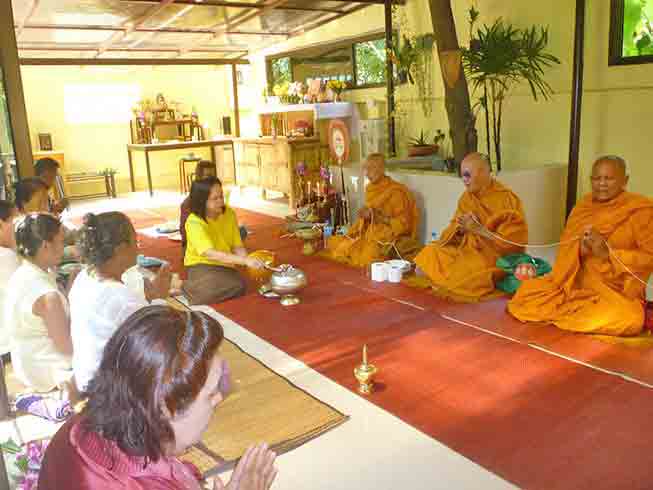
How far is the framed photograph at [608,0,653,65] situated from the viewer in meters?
5.90

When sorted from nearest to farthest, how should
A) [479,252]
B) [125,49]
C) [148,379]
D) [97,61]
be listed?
[148,379] < [479,252] < [97,61] < [125,49]

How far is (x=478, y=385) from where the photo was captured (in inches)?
132

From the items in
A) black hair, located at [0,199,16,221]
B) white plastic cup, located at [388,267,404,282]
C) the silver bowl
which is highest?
black hair, located at [0,199,16,221]

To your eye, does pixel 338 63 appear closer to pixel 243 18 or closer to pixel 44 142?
pixel 243 18

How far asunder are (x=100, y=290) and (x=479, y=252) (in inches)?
135

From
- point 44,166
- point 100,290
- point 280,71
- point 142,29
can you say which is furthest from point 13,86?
point 280,71

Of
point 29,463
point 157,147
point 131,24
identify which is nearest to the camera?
point 29,463

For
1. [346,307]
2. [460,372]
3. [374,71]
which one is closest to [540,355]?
[460,372]

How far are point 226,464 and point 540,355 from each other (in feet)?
6.91

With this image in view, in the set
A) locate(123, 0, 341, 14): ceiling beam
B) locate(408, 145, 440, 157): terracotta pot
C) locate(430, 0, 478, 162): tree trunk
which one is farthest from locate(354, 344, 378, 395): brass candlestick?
locate(123, 0, 341, 14): ceiling beam

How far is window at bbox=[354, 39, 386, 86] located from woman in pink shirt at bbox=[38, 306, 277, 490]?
8822 mm

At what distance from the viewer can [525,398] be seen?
317 centimetres

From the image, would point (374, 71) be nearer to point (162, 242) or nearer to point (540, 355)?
point (162, 242)

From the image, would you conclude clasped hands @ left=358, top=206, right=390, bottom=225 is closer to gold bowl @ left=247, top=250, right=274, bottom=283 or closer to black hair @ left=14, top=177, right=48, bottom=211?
gold bowl @ left=247, top=250, right=274, bottom=283
